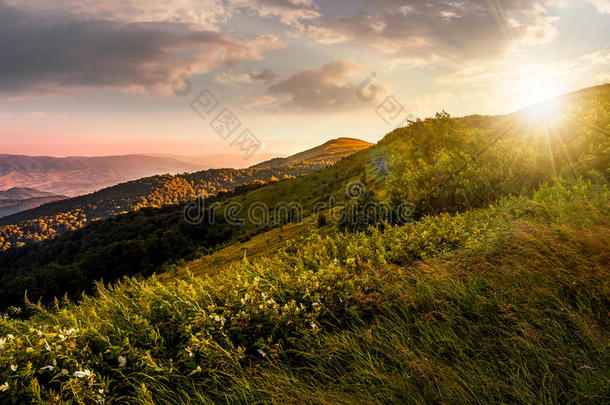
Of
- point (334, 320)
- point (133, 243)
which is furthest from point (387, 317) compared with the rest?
point (133, 243)

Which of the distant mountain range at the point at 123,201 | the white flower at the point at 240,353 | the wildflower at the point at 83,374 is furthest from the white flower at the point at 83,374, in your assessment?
the distant mountain range at the point at 123,201

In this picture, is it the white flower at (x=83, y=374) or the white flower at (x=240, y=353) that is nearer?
the white flower at (x=83, y=374)

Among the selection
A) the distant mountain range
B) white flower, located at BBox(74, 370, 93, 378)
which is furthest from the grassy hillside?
the distant mountain range

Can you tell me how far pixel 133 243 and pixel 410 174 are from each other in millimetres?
75944

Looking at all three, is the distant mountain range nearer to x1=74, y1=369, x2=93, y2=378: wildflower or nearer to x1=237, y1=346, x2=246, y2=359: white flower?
x1=237, y1=346, x2=246, y2=359: white flower

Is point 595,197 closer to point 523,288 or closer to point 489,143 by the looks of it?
point 523,288

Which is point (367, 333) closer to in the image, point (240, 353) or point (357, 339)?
point (357, 339)

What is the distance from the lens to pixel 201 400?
3094 mm

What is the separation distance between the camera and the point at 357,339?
3.75m

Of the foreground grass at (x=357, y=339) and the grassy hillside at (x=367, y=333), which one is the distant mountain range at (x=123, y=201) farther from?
the foreground grass at (x=357, y=339)

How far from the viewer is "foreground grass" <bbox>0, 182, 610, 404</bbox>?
287 cm

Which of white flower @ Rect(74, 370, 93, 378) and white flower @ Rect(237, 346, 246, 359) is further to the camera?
white flower @ Rect(237, 346, 246, 359)

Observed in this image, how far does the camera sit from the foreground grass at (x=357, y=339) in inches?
113

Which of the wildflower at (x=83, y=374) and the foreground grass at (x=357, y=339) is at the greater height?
the wildflower at (x=83, y=374)
